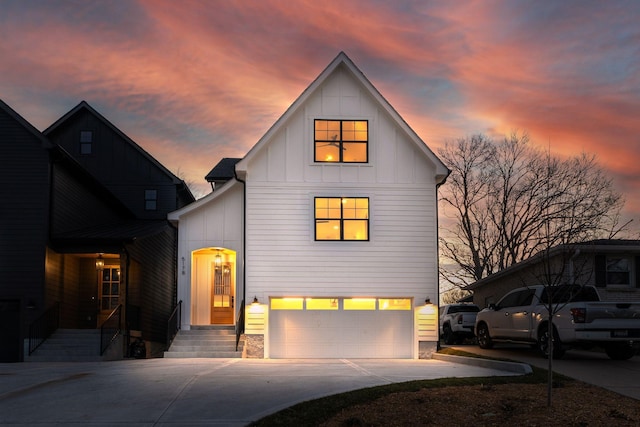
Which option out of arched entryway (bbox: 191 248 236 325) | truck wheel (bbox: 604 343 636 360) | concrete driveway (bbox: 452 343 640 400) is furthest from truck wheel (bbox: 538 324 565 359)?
arched entryway (bbox: 191 248 236 325)

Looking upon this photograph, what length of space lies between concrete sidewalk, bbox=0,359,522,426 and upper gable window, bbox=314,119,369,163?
690 centimetres

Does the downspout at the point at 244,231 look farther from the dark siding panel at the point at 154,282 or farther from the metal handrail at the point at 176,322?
the dark siding panel at the point at 154,282

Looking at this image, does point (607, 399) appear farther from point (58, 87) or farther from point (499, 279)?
point (58, 87)

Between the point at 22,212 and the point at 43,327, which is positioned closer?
the point at 43,327

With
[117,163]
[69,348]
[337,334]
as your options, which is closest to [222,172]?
[117,163]

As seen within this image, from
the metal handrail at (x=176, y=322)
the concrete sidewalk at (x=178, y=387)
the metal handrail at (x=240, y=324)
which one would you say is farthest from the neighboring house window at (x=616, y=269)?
the metal handrail at (x=176, y=322)

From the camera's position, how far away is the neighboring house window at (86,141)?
32.8 m

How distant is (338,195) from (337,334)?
4.42 metres

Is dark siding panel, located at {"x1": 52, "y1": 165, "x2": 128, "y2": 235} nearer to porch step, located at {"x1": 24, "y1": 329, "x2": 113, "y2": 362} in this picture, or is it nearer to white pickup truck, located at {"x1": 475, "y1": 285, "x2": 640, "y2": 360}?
porch step, located at {"x1": 24, "y1": 329, "x2": 113, "y2": 362}

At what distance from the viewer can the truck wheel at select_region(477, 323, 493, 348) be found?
22.5m

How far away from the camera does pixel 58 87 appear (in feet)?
96.8

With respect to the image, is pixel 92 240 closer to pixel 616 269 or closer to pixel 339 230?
pixel 339 230

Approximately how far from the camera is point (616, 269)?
2584 centimetres

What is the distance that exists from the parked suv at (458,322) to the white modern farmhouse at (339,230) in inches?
268
